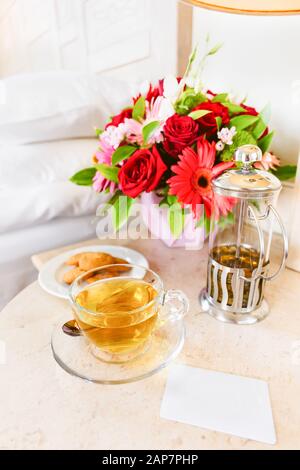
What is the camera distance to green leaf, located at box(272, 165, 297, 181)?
602mm

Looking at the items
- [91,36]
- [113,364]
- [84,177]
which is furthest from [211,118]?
[91,36]

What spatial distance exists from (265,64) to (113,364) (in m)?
0.60

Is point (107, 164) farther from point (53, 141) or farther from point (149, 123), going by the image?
point (53, 141)

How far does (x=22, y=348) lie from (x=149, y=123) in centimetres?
34

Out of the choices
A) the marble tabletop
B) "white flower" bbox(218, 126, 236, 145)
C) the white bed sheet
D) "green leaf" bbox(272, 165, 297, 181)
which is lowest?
the white bed sheet

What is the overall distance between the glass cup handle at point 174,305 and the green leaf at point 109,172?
21 cm

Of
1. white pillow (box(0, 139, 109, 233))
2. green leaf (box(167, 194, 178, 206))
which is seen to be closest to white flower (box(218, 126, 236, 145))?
green leaf (box(167, 194, 178, 206))

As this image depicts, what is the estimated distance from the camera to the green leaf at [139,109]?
55 cm

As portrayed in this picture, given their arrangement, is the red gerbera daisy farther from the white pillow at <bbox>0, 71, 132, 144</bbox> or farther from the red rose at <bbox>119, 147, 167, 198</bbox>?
the white pillow at <bbox>0, 71, 132, 144</bbox>

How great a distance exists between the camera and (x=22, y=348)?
0.41 metres

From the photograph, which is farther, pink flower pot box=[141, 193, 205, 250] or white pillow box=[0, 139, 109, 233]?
white pillow box=[0, 139, 109, 233]

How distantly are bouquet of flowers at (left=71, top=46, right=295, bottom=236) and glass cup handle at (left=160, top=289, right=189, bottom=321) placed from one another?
121mm

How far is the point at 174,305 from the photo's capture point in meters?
0.45
